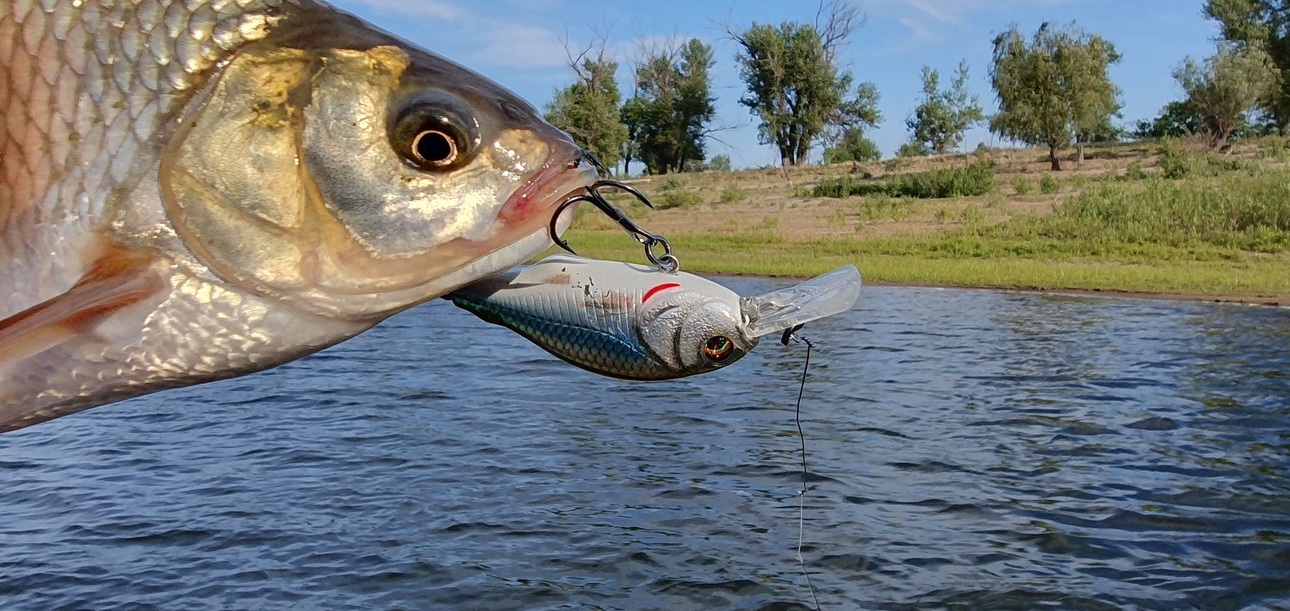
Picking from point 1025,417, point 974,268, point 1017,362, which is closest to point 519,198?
point 1025,417

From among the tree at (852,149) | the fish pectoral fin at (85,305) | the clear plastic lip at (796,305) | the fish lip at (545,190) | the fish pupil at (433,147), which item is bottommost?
the clear plastic lip at (796,305)

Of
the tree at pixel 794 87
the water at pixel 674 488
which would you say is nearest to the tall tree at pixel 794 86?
the tree at pixel 794 87

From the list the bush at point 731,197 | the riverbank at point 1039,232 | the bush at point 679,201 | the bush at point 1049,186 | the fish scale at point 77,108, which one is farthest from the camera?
the bush at point 731,197

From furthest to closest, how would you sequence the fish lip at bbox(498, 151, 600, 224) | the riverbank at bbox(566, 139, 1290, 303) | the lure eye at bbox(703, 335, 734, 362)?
the riverbank at bbox(566, 139, 1290, 303) < the lure eye at bbox(703, 335, 734, 362) < the fish lip at bbox(498, 151, 600, 224)

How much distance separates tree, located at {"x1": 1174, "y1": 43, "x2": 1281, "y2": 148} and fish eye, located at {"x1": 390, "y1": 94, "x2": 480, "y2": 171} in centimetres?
3812

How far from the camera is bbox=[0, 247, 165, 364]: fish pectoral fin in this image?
5.21ft

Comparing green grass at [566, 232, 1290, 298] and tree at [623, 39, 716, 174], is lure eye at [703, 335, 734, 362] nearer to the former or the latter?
green grass at [566, 232, 1290, 298]

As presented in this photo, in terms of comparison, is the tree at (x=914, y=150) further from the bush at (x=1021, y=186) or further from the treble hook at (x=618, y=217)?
the treble hook at (x=618, y=217)

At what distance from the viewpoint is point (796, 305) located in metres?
3.20

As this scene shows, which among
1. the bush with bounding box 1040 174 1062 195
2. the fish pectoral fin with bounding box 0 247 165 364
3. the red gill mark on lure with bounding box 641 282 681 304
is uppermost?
the bush with bounding box 1040 174 1062 195

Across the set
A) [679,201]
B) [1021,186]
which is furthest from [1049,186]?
[679,201]

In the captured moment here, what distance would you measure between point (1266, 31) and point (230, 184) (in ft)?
167

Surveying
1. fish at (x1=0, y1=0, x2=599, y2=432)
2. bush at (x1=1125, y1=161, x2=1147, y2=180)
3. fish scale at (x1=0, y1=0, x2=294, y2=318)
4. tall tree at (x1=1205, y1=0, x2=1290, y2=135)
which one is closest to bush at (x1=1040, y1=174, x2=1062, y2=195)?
bush at (x1=1125, y1=161, x2=1147, y2=180)

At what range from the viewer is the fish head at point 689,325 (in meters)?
3.10
